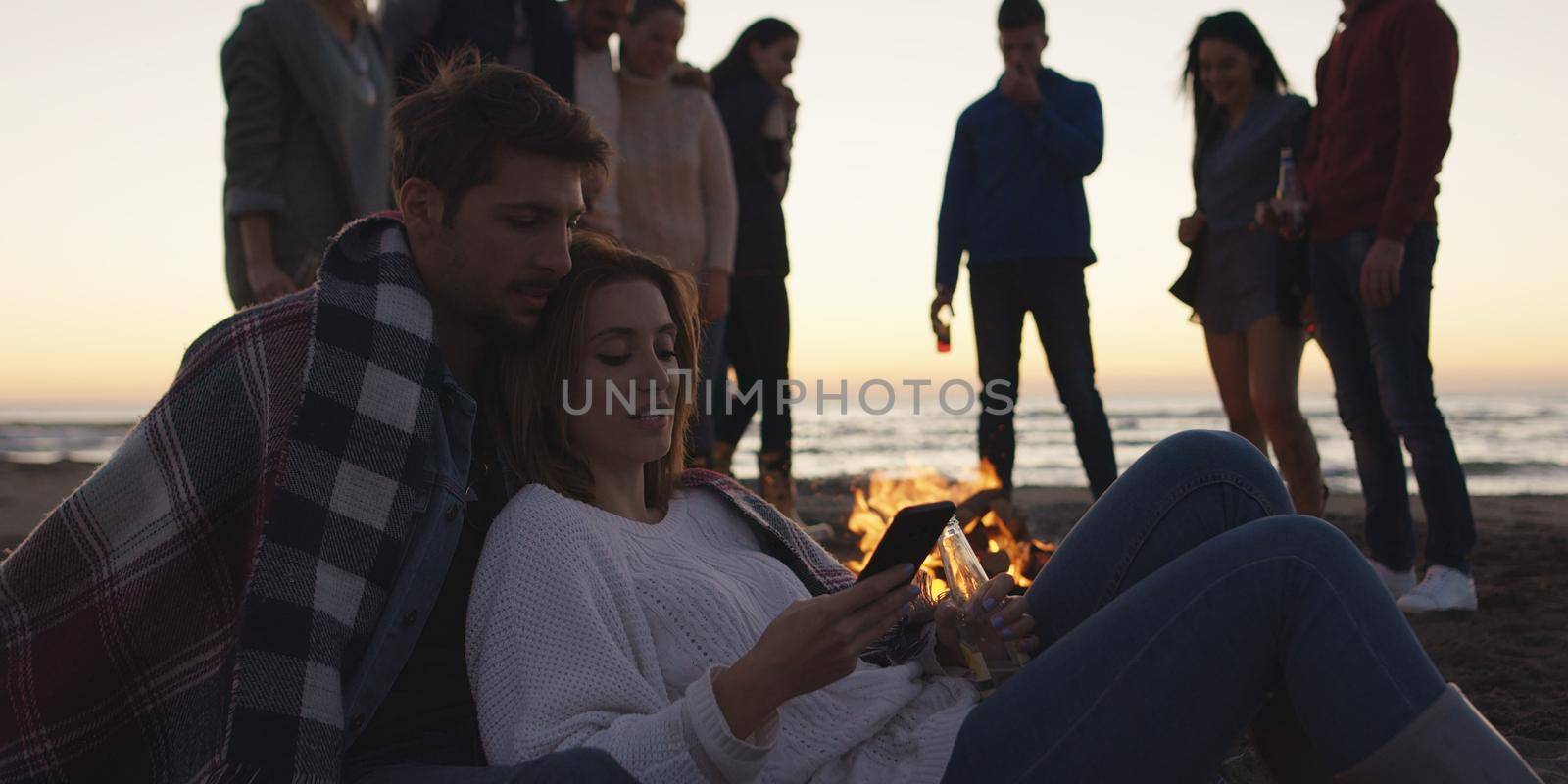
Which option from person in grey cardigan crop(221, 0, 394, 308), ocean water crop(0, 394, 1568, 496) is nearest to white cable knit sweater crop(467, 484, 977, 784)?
person in grey cardigan crop(221, 0, 394, 308)

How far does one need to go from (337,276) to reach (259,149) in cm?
214

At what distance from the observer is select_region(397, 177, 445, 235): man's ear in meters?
2.34

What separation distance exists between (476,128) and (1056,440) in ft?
67.0

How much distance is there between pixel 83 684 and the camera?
197 centimetres

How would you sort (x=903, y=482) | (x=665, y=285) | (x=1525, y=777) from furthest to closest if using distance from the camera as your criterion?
(x=903, y=482), (x=665, y=285), (x=1525, y=777)

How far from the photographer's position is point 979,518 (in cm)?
499

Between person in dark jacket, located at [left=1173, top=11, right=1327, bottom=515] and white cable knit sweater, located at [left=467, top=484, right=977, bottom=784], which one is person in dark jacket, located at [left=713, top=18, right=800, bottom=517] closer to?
person in dark jacket, located at [left=1173, top=11, right=1327, bottom=515]

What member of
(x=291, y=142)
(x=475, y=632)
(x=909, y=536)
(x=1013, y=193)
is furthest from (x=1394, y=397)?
(x=291, y=142)

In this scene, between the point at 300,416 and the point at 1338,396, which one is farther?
the point at 1338,396

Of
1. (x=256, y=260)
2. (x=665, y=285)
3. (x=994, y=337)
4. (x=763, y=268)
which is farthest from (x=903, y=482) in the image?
(x=665, y=285)

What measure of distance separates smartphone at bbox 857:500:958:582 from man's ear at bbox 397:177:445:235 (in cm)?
104

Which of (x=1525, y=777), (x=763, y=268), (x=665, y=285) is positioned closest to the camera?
(x=1525, y=777)

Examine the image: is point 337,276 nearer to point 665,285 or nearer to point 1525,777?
point 665,285

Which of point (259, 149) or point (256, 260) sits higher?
point (259, 149)
